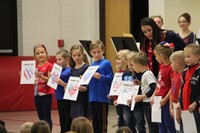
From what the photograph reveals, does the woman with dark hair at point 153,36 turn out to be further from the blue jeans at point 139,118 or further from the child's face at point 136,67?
the blue jeans at point 139,118

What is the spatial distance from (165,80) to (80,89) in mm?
1840

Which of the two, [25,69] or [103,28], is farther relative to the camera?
[103,28]

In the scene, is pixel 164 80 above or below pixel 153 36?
below

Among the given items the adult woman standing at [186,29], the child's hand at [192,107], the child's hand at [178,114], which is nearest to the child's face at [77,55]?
the adult woman standing at [186,29]

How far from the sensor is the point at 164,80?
6.69 metres

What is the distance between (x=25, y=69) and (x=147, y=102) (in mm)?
2552

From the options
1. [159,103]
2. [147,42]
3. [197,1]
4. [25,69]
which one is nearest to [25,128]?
[159,103]

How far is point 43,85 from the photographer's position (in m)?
8.47

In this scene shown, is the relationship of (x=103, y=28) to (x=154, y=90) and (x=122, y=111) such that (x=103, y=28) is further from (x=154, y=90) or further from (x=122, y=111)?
(x=154, y=90)

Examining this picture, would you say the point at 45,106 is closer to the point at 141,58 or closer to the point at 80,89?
the point at 80,89

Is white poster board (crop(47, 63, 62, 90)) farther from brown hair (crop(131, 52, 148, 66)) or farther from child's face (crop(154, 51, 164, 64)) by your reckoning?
child's face (crop(154, 51, 164, 64))

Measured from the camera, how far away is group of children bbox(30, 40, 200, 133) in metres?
6.05

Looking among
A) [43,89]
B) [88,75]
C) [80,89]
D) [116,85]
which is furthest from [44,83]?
[116,85]

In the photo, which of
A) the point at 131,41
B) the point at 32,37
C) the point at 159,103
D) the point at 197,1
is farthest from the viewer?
the point at 32,37
